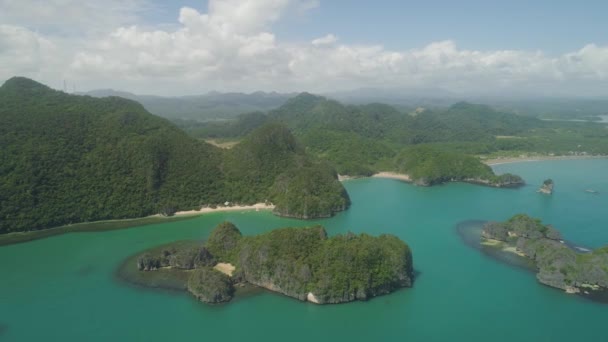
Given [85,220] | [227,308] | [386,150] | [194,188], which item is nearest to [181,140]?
[194,188]

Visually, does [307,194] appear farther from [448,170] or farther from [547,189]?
[547,189]

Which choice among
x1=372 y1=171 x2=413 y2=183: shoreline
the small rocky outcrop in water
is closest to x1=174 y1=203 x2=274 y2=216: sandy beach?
x1=372 y1=171 x2=413 y2=183: shoreline

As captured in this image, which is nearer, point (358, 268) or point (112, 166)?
point (358, 268)

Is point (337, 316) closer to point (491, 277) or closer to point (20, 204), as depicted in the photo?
point (491, 277)

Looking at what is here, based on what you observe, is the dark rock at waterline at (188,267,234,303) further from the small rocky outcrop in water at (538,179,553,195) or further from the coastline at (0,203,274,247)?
the small rocky outcrop in water at (538,179,553,195)

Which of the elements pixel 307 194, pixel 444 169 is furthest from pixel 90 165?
pixel 444 169
